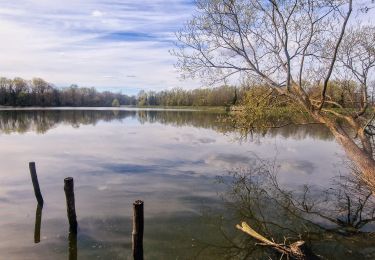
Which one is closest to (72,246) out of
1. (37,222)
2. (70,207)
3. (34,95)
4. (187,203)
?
(70,207)

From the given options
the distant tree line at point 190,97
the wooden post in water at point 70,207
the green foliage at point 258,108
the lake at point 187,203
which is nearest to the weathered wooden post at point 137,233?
the lake at point 187,203

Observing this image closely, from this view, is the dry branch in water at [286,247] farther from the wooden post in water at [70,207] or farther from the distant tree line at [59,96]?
the distant tree line at [59,96]

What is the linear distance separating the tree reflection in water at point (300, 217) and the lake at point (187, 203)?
0.03m

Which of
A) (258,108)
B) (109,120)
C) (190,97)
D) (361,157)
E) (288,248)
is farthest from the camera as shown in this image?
(190,97)

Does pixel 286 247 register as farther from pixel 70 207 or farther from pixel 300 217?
pixel 70 207

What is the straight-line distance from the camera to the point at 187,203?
40.3 feet

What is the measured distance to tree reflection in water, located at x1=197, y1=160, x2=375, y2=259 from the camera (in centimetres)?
880

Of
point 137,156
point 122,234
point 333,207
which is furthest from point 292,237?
point 137,156

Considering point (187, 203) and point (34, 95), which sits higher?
point (34, 95)

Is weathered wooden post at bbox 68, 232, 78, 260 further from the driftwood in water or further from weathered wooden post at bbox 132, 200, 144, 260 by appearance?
the driftwood in water

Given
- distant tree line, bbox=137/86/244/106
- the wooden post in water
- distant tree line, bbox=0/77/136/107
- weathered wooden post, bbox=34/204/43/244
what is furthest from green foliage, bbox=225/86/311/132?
distant tree line, bbox=0/77/136/107

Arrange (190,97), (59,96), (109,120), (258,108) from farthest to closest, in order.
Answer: (190,97)
(59,96)
(109,120)
(258,108)

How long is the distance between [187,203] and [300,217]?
3920 millimetres

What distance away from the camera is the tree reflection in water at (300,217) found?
8805 mm
